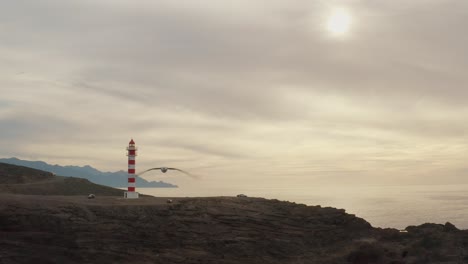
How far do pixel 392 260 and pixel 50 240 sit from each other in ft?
56.5

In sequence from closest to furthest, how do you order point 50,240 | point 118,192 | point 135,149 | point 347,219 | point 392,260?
point 50,240, point 392,260, point 347,219, point 135,149, point 118,192

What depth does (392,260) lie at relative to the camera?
25.5 m

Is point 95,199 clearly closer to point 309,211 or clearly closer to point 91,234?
point 91,234

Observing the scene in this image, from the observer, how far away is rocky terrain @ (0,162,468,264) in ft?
76.7

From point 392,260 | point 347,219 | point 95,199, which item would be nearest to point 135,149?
point 95,199

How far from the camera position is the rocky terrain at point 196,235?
23.4 m

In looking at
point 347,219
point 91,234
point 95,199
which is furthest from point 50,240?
point 347,219

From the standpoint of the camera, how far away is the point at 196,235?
2667 centimetres

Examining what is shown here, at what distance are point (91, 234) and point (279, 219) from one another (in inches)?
460

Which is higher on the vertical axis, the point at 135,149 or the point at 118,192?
the point at 135,149

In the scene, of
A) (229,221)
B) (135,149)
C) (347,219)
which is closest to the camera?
(229,221)

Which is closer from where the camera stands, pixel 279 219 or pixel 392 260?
pixel 392 260

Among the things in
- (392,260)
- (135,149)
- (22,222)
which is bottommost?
(392,260)

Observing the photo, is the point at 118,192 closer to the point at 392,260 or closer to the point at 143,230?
the point at 143,230
